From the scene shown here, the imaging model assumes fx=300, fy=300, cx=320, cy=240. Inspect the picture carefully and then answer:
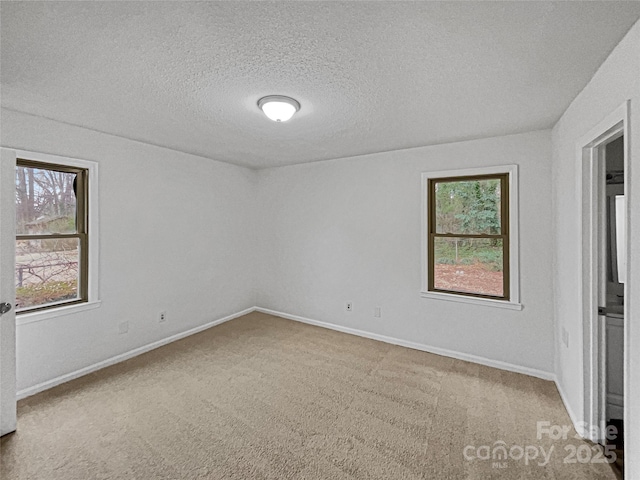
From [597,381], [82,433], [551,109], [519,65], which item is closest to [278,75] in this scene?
[519,65]

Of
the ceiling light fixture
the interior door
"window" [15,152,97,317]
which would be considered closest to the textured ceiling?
the ceiling light fixture

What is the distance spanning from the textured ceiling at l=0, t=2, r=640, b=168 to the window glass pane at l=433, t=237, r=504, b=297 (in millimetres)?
1229

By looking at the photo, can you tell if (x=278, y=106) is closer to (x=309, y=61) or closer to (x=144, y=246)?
(x=309, y=61)

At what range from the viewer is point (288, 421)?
2.28 meters

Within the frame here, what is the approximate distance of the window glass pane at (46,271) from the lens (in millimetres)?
2660

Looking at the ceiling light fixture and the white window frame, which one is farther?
the white window frame

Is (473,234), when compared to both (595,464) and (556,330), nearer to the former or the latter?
(556,330)

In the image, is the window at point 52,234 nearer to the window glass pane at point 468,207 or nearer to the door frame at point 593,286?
the window glass pane at point 468,207

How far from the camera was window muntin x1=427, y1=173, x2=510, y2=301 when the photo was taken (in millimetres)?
3203

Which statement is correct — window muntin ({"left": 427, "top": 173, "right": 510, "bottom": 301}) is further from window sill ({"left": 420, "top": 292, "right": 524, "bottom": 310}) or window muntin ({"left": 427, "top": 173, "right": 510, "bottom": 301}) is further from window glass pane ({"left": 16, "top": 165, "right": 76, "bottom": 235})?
window glass pane ({"left": 16, "top": 165, "right": 76, "bottom": 235})

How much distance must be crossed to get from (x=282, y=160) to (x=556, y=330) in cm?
374

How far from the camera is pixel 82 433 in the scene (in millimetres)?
2123

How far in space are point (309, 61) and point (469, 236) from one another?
8.46 ft

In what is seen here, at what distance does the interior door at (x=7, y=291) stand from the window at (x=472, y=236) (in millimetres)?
3709
